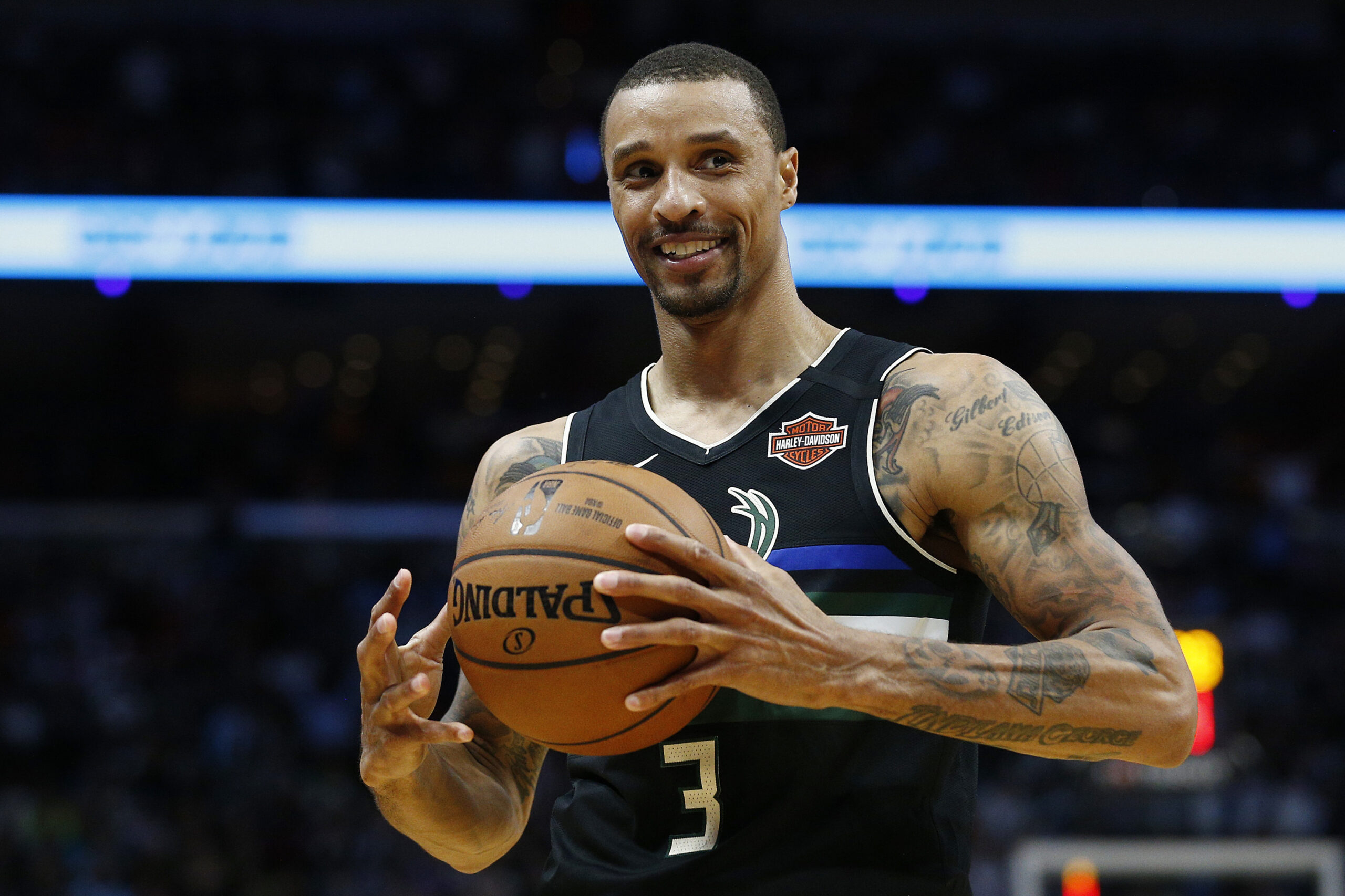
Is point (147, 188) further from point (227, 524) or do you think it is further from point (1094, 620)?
point (1094, 620)

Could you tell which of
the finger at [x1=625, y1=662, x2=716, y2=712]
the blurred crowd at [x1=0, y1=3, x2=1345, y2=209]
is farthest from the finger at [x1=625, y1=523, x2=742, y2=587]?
the blurred crowd at [x1=0, y1=3, x2=1345, y2=209]

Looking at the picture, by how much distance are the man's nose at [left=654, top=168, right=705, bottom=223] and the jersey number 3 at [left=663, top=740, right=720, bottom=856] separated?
96cm

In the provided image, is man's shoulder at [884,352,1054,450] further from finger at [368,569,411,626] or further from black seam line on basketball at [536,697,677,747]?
finger at [368,569,411,626]

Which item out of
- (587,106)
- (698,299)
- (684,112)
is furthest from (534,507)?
(587,106)

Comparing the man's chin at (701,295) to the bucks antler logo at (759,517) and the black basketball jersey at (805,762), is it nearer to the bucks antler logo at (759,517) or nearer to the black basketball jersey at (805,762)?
the black basketball jersey at (805,762)

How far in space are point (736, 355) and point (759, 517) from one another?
42cm

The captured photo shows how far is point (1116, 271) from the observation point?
9914mm

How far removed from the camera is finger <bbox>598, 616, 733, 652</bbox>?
5.84ft

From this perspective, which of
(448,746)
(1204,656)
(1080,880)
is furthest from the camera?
(1204,656)

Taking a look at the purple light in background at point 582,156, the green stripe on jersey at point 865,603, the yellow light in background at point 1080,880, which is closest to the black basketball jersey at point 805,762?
the green stripe on jersey at point 865,603

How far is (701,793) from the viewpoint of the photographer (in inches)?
91.3

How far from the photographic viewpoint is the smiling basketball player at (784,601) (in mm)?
1954

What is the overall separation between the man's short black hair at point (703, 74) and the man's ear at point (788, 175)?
43 mm

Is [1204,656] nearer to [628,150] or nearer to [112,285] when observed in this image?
[112,285]
